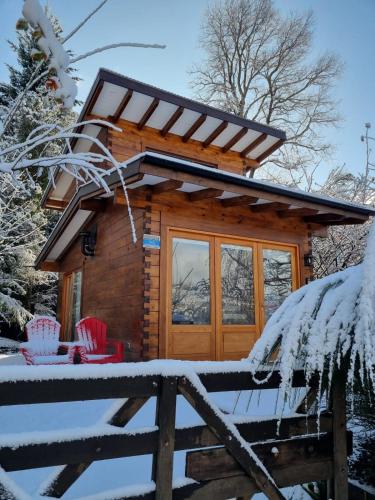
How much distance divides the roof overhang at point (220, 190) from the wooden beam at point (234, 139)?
8.06ft

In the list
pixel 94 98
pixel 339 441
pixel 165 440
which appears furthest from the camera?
pixel 94 98

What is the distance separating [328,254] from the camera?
1000 centimetres

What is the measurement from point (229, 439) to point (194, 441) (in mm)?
186

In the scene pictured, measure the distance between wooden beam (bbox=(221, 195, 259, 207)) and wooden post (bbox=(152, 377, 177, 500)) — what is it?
12.6 feet

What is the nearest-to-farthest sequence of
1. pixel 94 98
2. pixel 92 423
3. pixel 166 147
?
pixel 92 423
pixel 94 98
pixel 166 147

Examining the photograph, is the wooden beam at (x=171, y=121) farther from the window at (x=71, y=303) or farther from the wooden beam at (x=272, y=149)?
the window at (x=71, y=303)

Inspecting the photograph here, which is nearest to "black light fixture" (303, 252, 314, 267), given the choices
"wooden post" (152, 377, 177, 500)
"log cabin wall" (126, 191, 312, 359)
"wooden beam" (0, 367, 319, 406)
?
"log cabin wall" (126, 191, 312, 359)

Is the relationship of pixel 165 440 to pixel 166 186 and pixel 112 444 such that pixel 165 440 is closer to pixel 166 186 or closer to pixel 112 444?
pixel 112 444

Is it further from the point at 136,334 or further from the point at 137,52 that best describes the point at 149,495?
the point at 136,334

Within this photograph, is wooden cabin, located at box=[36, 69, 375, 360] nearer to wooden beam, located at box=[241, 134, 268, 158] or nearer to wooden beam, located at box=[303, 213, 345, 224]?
wooden beam, located at box=[303, 213, 345, 224]

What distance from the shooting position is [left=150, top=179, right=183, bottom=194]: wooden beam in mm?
4805

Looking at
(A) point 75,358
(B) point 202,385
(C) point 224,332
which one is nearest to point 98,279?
(A) point 75,358

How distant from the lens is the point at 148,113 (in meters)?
7.06

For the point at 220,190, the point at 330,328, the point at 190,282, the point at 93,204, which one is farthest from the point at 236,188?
the point at 330,328
